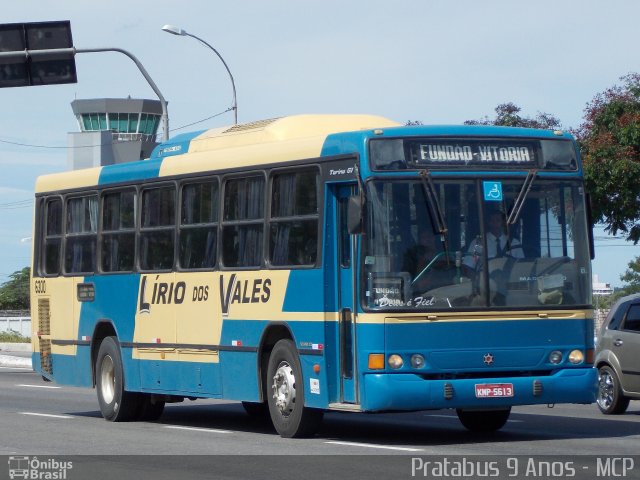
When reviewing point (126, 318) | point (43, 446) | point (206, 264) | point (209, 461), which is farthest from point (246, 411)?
point (209, 461)

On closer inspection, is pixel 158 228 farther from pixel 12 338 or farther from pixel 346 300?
pixel 12 338

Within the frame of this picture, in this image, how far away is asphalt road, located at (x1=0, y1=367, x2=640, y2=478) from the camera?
44.7 ft

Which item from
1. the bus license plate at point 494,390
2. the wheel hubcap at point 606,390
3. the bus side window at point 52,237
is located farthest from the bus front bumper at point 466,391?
the bus side window at point 52,237

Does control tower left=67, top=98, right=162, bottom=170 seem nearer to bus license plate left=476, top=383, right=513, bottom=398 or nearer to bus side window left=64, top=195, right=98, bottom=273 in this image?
bus side window left=64, top=195, right=98, bottom=273

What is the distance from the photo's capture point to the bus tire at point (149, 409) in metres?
18.8

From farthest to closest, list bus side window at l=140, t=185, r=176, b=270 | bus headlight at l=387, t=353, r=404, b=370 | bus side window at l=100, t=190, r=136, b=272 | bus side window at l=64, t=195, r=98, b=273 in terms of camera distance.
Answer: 1. bus side window at l=64, t=195, r=98, b=273
2. bus side window at l=100, t=190, r=136, b=272
3. bus side window at l=140, t=185, r=176, b=270
4. bus headlight at l=387, t=353, r=404, b=370

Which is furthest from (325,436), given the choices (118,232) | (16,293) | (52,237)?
(16,293)

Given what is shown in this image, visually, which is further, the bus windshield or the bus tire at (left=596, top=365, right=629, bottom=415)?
the bus tire at (left=596, top=365, right=629, bottom=415)

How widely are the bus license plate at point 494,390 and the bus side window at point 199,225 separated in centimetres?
399

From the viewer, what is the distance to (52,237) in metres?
20.5

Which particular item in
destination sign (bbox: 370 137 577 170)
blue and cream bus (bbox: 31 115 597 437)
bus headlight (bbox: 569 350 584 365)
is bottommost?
bus headlight (bbox: 569 350 584 365)

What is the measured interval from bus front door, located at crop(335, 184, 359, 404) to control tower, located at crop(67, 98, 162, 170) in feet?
183

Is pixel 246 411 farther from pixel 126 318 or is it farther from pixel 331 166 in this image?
pixel 331 166

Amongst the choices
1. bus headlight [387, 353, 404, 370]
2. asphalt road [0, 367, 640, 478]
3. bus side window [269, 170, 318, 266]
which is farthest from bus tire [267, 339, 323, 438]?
bus headlight [387, 353, 404, 370]
